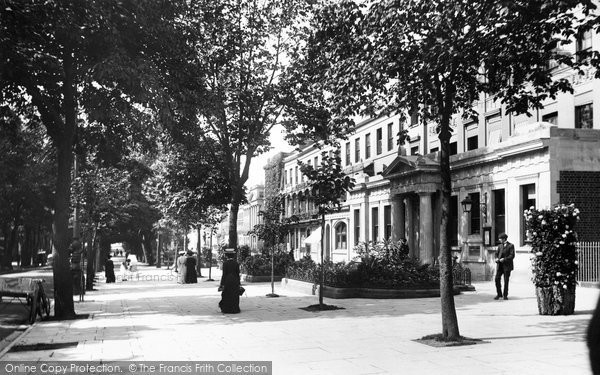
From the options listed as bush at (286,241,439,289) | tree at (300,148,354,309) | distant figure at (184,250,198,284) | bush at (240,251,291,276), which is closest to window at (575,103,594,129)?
bush at (286,241,439,289)

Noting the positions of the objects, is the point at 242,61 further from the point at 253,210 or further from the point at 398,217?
the point at 253,210

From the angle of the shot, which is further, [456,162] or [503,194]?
[456,162]

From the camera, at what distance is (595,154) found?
22.9 m

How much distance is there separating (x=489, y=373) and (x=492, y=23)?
5783 mm

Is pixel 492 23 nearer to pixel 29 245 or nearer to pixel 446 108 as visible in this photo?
pixel 446 108

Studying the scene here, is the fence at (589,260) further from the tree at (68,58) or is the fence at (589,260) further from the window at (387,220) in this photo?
the window at (387,220)

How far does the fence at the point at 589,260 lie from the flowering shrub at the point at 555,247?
7.75 meters

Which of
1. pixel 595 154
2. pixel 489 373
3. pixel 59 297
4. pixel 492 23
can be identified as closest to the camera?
pixel 489 373

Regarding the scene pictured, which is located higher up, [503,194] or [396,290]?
[503,194]

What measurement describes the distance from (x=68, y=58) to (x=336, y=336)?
10021 millimetres

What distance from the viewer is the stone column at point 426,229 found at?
97.8ft

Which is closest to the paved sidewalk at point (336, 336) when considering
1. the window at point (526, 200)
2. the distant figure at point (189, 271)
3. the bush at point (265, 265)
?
the window at point (526, 200)

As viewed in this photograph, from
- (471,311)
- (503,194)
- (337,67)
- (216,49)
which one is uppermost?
(216,49)

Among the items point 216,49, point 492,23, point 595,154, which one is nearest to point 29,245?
point 216,49
